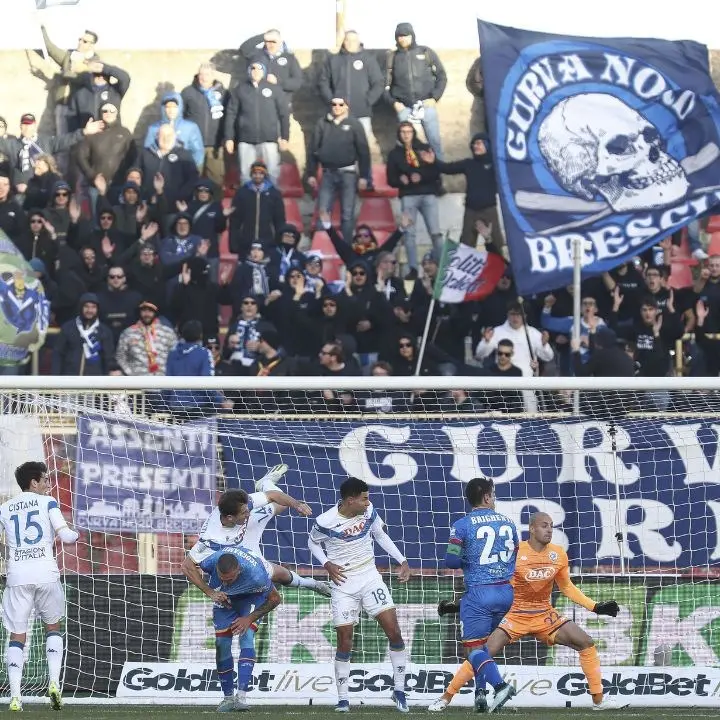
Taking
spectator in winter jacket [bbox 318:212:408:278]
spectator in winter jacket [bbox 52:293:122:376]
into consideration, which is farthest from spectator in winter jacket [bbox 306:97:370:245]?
spectator in winter jacket [bbox 52:293:122:376]

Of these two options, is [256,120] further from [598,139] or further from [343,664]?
[343,664]

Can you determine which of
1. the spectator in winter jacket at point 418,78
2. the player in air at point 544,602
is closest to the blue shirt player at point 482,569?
the player in air at point 544,602

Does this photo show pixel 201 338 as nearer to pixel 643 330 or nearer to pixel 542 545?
pixel 643 330

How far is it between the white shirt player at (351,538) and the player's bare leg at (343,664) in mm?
410

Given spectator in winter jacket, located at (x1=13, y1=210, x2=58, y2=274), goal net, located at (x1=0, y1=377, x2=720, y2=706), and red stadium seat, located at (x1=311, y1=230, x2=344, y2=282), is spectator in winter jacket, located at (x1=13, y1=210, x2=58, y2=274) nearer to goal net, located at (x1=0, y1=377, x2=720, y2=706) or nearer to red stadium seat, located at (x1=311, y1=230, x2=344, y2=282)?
red stadium seat, located at (x1=311, y1=230, x2=344, y2=282)

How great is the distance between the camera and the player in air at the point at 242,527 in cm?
1100

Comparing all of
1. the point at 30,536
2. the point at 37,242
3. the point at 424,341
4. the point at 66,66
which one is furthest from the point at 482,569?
the point at 66,66

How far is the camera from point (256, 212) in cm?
1822

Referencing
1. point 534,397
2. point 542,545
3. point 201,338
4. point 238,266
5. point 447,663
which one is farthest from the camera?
point 238,266

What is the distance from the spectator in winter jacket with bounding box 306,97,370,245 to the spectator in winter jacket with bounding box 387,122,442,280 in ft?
1.72

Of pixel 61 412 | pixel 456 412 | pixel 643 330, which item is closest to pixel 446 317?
pixel 643 330

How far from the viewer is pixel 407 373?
53.6 feet

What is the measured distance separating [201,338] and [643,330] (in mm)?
4532

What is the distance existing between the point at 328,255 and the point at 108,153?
292cm
